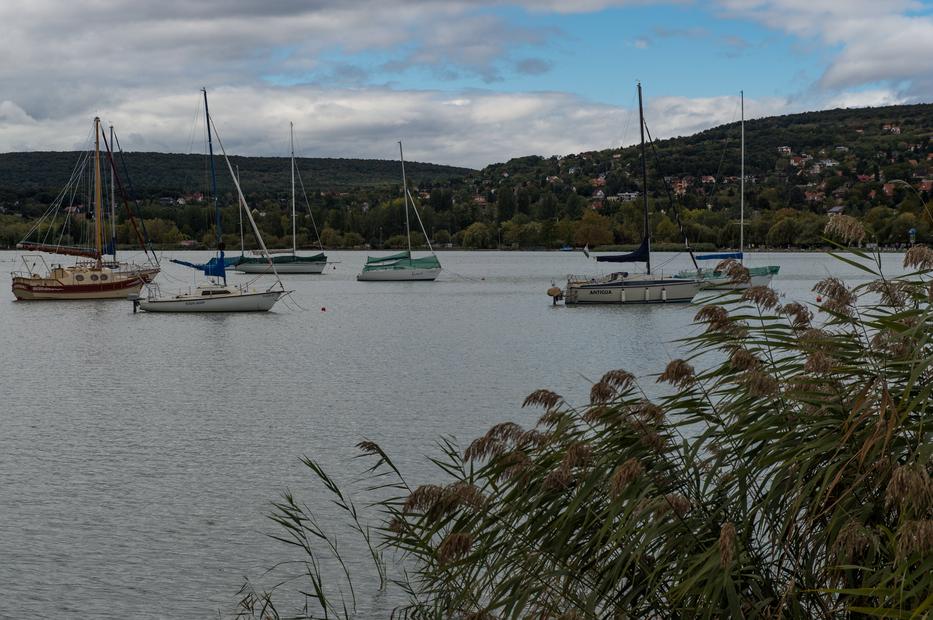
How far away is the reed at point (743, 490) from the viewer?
5.50 m

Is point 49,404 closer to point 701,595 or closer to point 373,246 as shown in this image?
point 701,595

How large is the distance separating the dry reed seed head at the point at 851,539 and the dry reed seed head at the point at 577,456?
1.43 metres

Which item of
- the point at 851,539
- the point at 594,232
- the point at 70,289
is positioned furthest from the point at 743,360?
the point at 594,232

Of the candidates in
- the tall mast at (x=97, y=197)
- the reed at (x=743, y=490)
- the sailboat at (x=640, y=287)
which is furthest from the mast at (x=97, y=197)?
the reed at (x=743, y=490)

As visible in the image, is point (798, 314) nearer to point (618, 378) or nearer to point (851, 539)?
point (618, 378)

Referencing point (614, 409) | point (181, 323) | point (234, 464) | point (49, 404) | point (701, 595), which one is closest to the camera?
point (701, 595)

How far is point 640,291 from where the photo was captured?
5409 centimetres

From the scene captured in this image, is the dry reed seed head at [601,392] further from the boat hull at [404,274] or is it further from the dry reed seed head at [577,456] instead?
the boat hull at [404,274]

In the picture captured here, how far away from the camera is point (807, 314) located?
23.2ft

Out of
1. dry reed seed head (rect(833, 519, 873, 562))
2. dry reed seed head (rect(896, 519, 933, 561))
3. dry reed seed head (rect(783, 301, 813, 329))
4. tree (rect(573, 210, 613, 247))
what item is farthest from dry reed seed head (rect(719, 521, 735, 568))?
tree (rect(573, 210, 613, 247))

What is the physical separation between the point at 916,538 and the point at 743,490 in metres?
1.98

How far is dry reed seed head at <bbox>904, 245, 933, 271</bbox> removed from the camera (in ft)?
19.3

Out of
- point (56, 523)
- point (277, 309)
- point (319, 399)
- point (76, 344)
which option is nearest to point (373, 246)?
point (277, 309)

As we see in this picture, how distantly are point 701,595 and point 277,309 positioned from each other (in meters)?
53.7
